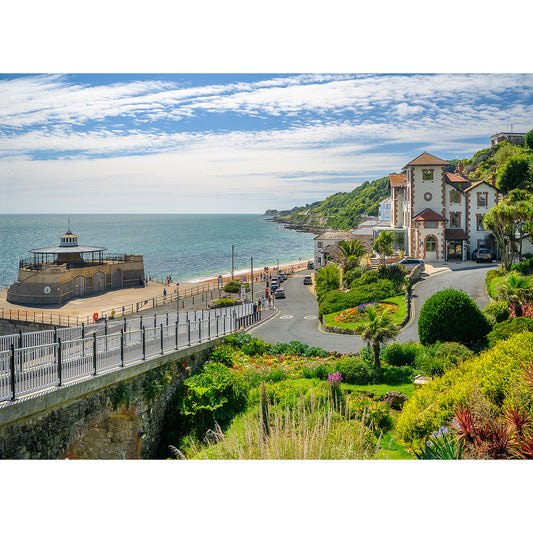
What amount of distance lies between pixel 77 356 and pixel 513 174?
27917 millimetres

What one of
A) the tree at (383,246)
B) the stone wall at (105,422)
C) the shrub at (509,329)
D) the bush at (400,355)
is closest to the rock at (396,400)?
A: the bush at (400,355)

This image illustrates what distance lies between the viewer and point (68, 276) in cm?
4156

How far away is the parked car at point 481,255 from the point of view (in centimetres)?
2288

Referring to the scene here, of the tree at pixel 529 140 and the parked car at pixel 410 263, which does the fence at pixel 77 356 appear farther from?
the tree at pixel 529 140

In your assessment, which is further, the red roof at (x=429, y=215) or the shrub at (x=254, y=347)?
the red roof at (x=429, y=215)

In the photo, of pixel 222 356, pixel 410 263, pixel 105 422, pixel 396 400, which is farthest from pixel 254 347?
pixel 410 263

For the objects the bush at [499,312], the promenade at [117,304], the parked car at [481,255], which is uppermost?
the parked car at [481,255]

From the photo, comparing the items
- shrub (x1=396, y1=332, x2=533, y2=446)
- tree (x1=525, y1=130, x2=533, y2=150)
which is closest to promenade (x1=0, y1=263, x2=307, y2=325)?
tree (x1=525, y1=130, x2=533, y2=150)

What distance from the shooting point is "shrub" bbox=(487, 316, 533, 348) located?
11.9 meters

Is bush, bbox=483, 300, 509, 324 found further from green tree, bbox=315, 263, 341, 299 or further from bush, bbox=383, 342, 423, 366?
green tree, bbox=315, 263, 341, 299

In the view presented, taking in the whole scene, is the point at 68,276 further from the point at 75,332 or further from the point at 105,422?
the point at 105,422

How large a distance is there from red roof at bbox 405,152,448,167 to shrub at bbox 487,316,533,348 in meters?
12.8

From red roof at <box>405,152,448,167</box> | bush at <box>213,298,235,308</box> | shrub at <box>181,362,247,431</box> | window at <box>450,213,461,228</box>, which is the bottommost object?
bush at <box>213,298,235,308</box>

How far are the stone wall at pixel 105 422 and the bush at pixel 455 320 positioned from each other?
736 cm
